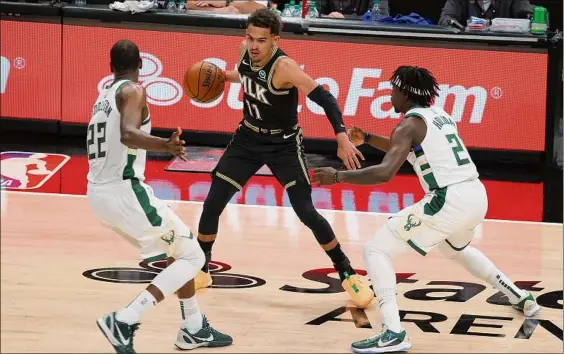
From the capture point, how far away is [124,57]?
596cm

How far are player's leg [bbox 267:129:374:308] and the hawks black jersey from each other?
0.17 meters

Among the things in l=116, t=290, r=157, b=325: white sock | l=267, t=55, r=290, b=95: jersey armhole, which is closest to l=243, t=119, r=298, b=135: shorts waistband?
l=267, t=55, r=290, b=95: jersey armhole

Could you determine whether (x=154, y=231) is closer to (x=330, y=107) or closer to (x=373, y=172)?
(x=373, y=172)

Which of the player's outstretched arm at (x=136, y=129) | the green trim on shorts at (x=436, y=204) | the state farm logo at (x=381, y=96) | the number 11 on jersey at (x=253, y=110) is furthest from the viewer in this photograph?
the state farm logo at (x=381, y=96)

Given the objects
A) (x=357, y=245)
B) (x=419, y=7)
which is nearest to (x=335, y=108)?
(x=357, y=245)

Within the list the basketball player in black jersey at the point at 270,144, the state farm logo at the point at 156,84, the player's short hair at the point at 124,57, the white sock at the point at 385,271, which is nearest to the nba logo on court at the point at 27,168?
the state farm logo at the point at 156,84

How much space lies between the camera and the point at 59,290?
7.28m

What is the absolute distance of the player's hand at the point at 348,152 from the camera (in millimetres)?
6527

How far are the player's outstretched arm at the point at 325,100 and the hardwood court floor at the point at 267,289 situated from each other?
1.07 meters

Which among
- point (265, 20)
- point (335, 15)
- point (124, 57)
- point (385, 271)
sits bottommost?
point (385, 271)

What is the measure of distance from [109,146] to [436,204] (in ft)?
6.25

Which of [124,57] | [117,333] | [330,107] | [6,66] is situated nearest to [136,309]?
[117,333]

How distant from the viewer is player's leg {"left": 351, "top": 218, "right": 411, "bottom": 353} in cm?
623

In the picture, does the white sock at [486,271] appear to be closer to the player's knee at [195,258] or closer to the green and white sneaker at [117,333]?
the player's knee at [195,258]
